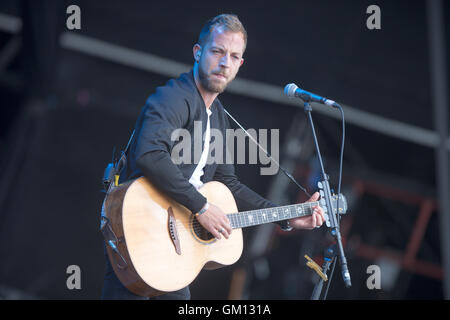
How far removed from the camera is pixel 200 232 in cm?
254

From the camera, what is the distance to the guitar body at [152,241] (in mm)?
2176

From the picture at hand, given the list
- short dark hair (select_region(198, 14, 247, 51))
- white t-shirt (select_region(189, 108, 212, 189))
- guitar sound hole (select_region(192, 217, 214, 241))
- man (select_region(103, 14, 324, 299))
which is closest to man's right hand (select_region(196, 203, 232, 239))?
man (select_region(103, 14, 324, 299))

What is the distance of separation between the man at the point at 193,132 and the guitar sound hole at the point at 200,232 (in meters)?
0.11

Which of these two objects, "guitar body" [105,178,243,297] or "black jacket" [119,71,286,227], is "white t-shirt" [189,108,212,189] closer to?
"black jacket" [119,71,286,227]

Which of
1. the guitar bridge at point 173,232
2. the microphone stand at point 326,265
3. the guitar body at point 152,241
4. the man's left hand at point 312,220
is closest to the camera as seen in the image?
the guitar body at point 152,241

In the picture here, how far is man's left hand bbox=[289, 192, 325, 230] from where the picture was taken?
2.70 meters

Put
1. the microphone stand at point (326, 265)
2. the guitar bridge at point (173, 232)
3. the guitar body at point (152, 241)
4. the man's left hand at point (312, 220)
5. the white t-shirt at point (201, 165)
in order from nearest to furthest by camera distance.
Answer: the guitar body at point (152, 241) < the guitar bridge at point (173, 232) < the microphone stand at point (326, 265) < the white t-shirt at point (201, 165) < the man's left hand at point (312, 220)

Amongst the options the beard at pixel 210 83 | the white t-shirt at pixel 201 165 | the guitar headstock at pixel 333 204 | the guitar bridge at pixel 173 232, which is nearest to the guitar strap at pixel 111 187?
the guitar bridge at pixel 173 232

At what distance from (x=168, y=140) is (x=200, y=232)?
61 centimetres

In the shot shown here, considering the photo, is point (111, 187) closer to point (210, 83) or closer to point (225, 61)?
point (210, 83)

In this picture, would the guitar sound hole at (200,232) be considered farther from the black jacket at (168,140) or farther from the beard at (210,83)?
the beard at (210,83)

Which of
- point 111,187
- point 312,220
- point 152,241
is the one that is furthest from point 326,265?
point 111,187

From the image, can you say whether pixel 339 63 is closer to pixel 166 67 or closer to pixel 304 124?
pixel 304 124

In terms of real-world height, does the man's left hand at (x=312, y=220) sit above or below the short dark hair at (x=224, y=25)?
below
